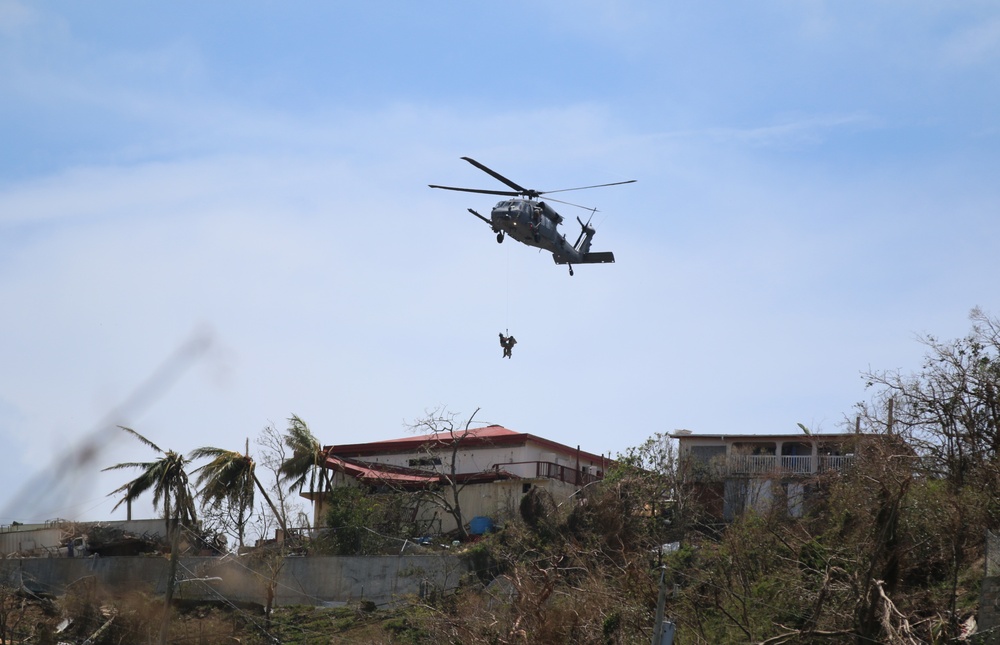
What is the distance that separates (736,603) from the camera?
2933 centimetres

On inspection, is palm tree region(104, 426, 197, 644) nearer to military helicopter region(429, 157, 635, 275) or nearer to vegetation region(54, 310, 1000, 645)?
vegetation region(54, 310, 1000, 645)

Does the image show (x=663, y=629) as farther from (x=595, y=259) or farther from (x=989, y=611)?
(x=595, y=259)

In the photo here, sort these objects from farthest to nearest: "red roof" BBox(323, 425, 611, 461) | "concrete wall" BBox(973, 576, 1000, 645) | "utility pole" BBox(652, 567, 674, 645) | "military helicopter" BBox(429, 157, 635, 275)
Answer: "red roof" BBox(323, 425, 611, 461) < "military helicopter" BBox(429, 157, 635, 275) < "concrete wall" BBox(973, 576, 1000, 645) < "utility pole" BBox(652, 567, 674, 645)

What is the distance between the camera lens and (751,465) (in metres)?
45.5

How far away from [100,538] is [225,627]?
10190mm

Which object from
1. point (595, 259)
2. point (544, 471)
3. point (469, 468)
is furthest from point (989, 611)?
point (469, 468)

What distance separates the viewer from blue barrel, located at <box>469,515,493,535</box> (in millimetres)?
43475

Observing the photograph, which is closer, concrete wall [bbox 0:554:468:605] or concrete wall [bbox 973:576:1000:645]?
concrete wall [bbox 973:576:1000:645]

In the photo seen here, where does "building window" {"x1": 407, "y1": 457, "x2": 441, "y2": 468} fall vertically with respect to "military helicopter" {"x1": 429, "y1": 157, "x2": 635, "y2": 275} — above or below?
below

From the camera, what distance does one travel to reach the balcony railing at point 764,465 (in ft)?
144

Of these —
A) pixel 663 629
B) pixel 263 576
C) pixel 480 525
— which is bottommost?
pixel 263 576

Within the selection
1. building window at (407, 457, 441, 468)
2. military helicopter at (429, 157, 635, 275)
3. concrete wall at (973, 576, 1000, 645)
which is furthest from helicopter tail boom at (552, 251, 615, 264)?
concrete wall at (973, 576, 1000, 645)

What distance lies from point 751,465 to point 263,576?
1859cm

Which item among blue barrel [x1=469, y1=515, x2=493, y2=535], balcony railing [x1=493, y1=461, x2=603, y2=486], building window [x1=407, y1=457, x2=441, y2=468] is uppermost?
building window [x1=407, y1=457, x2=441, y2=468]
